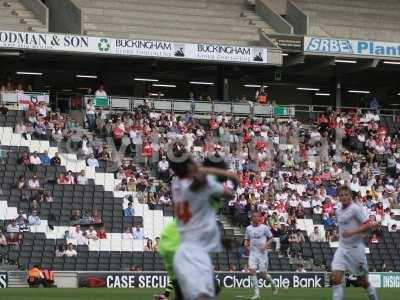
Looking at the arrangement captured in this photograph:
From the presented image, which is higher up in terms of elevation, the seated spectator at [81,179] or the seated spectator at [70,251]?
the seated spectator at [81,179]

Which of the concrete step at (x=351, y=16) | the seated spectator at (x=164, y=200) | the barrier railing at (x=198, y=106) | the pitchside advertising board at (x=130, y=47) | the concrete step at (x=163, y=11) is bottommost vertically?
the seated spectator at (x=164, y=200)

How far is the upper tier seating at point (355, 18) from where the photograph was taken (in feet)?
181

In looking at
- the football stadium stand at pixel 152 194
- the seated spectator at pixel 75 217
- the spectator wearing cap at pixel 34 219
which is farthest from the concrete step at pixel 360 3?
the spectator wearing cap at pixel 34 219

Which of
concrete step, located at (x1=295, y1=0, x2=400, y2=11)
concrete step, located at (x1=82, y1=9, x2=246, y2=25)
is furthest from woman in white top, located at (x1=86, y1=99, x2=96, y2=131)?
concrete step, located at (x1=295, y1=0, x2=400, y2=11)

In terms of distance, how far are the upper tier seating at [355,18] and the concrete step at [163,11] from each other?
180 inches

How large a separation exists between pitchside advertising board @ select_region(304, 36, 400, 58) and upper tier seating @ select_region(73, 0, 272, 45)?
104 inches

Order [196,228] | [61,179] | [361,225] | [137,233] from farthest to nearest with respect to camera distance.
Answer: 1. [61,179]
2. [137,233]
3. [361,225]
4. [196,228]

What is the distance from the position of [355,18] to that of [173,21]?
11.0 metres

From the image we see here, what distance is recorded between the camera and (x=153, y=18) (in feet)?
168

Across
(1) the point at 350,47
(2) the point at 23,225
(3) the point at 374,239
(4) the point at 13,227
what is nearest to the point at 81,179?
(2) the point at 23,225

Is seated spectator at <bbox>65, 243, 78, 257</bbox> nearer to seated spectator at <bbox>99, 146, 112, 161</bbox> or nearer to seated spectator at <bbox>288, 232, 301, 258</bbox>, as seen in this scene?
seated spectator at <bbox>99, 146, 112, 161</bbox>

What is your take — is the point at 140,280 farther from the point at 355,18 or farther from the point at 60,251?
the point at 355,18

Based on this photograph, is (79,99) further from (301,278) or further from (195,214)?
(195,214)

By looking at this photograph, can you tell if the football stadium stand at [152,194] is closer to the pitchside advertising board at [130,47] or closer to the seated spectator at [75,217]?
the seated spectator at [75,217]
